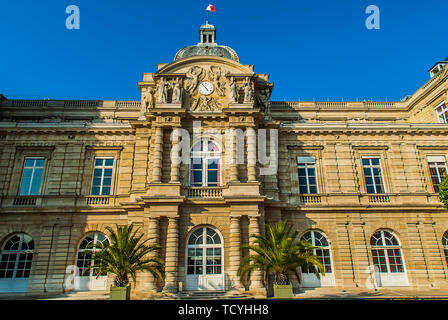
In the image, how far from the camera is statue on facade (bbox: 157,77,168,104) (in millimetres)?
21688

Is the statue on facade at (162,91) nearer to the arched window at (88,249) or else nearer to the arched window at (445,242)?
the arched window at (88,249)

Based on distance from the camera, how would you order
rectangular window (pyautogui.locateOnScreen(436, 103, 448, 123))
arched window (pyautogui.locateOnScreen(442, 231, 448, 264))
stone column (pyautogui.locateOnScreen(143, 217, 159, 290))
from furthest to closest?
rectangular window (pyautogui.locateOnScreen(436, 103, 448, 123)) → arched window (pyautogui.locateOnScreen(442, 231, 448, 264)) → stone column (pyautogui.locateOnScreen(143, 217, 159, 290))

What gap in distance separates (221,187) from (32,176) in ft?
42.7

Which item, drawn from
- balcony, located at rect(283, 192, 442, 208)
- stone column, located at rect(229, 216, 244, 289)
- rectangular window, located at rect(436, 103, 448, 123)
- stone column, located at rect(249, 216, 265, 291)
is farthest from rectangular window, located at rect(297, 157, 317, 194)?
rectangular window, located at rect(436, 103, 448, 123)

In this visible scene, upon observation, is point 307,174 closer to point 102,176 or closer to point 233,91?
point 233,91

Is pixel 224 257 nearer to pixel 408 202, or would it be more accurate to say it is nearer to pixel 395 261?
pixel 395 261

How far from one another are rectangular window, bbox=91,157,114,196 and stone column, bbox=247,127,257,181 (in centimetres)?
945

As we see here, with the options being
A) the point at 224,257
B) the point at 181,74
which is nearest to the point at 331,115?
the point at 181,74

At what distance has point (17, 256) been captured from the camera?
20.5 metres

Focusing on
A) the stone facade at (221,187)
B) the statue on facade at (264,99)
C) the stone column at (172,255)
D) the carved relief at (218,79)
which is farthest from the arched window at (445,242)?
the carved relief at (218,79)

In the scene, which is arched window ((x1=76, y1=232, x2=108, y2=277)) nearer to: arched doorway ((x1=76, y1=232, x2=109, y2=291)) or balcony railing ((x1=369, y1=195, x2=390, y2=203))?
arched doorway ((x1=76, y1=232, x2=109, y2=291))

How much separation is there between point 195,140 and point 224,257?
7575 mm

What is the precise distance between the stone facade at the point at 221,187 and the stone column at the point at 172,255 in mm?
56
